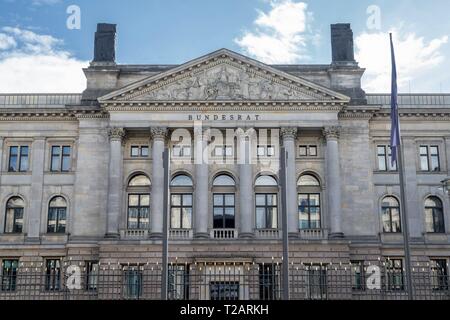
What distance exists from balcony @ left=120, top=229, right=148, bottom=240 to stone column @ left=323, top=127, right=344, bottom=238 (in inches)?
551

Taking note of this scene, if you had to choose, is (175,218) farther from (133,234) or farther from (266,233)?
(266,233)

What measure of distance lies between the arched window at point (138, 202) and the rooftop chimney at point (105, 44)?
10.2m

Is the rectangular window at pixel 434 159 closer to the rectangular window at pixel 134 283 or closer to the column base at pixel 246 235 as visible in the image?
the column base at pixel 246 235

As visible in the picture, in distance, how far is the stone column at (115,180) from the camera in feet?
157

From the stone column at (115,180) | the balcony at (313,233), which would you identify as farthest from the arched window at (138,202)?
the balcony at (313,233)

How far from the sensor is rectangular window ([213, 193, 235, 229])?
161 ft

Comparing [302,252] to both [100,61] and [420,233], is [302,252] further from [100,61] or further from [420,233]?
[100,61]

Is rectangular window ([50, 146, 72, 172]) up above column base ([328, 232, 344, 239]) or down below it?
above

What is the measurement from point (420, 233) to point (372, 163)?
6.60m

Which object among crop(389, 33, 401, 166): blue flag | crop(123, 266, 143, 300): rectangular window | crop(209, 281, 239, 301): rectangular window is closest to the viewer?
crop(209, 281, 239, 301): rectangular window

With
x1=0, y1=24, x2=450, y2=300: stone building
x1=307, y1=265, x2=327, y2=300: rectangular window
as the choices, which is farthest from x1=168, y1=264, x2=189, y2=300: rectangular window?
x1=0, y1=24, x2=450, y2=300: stone building

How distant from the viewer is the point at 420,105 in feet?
174

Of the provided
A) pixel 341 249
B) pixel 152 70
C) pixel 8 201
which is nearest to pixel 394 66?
pixel 341 249

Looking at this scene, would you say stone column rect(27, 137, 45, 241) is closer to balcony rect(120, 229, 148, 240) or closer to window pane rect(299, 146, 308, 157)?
balcony rect(120, 229, 148, 240)
